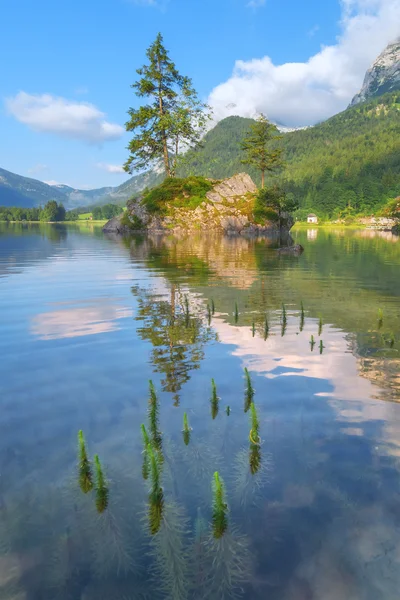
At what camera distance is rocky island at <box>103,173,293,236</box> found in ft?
246

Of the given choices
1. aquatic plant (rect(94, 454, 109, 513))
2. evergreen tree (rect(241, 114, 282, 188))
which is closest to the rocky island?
evergreen tree (rect(241, 114, 282, 188))

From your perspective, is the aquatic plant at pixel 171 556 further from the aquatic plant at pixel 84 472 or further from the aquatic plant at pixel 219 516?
the aquatic plant at pixel 84 472

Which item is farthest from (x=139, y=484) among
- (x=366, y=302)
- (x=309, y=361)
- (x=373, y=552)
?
(x=366, y=302)

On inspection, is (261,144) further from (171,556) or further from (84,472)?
(171,556)

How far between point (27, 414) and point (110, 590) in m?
4.43

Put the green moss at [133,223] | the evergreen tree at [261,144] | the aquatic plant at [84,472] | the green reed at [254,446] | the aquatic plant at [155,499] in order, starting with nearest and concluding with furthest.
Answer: the aquatic plant at [155,499] → the aquatic plant at [84,472] → the green reed at [254,446] → the green moss at [133,223] → the evergreen tree at [261,144]

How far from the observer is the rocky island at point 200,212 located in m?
74.9

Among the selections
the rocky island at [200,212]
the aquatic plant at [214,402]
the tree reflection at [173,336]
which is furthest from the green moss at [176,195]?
the aquatic plant at [214,402]

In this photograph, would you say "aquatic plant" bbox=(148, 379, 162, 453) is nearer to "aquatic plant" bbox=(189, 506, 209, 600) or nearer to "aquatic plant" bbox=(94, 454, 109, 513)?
"aquatic plant" bbox=(94, 454, 109, 513)

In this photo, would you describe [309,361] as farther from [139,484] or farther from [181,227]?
[181,227]

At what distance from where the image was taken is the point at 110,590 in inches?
162

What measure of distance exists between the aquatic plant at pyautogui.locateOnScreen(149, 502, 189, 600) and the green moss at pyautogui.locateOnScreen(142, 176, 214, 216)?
7362cm

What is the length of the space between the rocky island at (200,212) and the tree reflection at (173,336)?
57.9 metres

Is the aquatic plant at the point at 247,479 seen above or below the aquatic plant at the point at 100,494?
below
